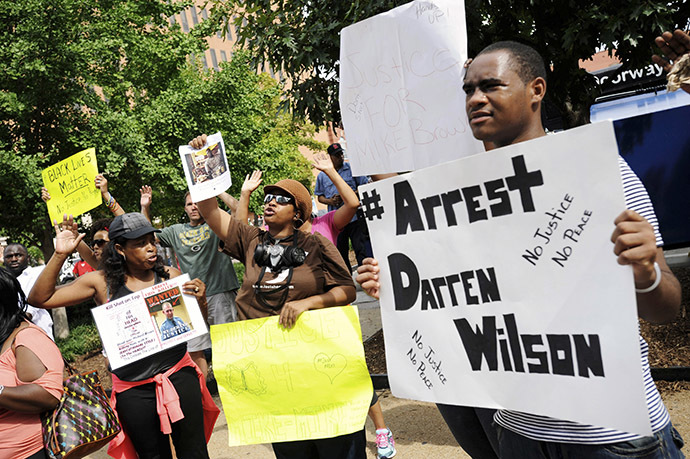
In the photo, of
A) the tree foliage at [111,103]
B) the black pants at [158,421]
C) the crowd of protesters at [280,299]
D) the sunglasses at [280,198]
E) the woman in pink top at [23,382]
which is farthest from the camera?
the tree foliage at [111,103]

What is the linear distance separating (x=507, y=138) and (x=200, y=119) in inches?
520

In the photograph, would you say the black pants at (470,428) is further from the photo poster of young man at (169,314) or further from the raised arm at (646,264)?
the photo poster of young man at (169,314)

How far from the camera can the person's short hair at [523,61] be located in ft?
6.31

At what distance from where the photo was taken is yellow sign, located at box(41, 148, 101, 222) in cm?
548

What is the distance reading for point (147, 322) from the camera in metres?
3.64

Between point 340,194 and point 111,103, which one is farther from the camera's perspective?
point 111,103

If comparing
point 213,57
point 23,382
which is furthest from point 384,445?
point 213,57

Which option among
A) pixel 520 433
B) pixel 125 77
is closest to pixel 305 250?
pixel 520 433

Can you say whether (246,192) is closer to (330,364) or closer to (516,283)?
(330,364)

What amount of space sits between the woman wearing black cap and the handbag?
0.20m

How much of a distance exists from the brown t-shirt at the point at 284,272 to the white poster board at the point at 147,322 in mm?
427

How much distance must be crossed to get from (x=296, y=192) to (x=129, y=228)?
3.58 ft

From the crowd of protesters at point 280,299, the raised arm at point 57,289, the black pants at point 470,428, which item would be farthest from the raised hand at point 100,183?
the black pants at point 470,428

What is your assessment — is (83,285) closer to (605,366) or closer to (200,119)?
(605,366)
